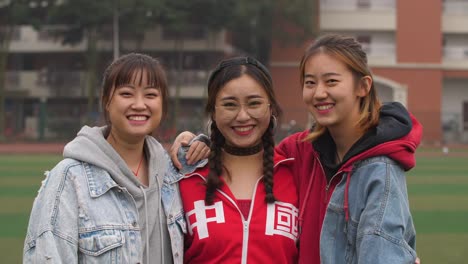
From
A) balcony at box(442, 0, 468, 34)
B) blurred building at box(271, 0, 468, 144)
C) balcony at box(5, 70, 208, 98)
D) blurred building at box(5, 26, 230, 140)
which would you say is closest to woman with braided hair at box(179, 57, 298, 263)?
blurred building at box(5, 26, 230, 140)

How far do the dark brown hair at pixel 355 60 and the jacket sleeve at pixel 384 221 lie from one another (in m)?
0.26

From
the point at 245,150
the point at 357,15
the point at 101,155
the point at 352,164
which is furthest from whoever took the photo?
the point at 357,15

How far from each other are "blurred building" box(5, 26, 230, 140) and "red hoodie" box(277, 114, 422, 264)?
107 ft

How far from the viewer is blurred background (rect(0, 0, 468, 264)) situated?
113 ft

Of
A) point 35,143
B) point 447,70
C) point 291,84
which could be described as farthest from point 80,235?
point 447,70

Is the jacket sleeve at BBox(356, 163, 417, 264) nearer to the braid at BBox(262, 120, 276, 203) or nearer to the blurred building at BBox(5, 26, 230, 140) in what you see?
the braid at BBox(262, 120, 276, 203)

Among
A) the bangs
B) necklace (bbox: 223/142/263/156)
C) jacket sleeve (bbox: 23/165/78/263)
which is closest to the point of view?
jacket sleeve (bbox: 23/165/78/263)

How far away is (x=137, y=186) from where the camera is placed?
287cm

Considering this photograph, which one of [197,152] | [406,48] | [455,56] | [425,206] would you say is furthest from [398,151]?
[455,56]

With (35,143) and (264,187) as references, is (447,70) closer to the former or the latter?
(35,143)

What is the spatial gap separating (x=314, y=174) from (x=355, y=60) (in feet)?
2.00

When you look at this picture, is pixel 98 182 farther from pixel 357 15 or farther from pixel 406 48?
pixel 406 48

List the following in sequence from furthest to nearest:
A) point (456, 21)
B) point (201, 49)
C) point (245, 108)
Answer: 1. point (456, 21)
2. point (201, 49)
3. point (245, 108)

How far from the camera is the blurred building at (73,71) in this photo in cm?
3747
